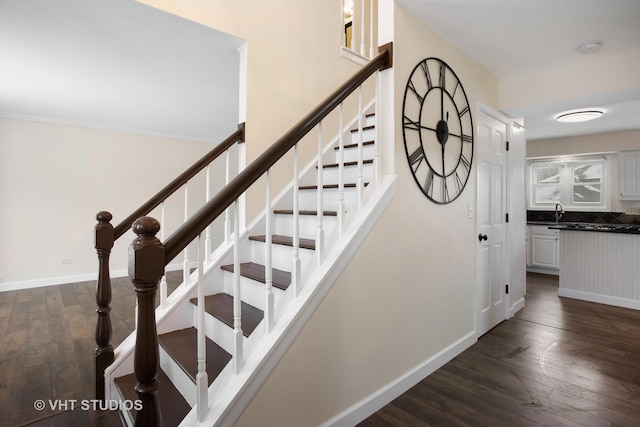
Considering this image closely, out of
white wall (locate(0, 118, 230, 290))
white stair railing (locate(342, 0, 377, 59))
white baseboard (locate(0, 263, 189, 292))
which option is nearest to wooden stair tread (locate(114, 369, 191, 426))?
white stair railing (locate(342, 0, 377, 59))

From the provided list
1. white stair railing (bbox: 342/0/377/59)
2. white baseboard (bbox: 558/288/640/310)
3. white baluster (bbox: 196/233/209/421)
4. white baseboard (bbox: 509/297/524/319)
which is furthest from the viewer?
white baseboard (bbox: 558/288/640/310)

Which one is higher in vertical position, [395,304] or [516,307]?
[395,304]

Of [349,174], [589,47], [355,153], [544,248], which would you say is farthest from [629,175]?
[349,174]


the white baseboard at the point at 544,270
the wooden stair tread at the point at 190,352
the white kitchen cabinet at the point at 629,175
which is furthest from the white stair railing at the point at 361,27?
the white baseboard at the point at 544,270

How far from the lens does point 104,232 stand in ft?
6.26

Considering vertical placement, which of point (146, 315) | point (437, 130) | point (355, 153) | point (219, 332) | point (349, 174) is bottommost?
point (219, 332)

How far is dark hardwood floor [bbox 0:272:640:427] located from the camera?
74.5 inches

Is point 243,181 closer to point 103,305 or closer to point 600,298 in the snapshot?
point 103,305

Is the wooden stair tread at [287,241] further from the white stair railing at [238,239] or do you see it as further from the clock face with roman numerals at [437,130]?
the clock face with roman numerals at [437,130]

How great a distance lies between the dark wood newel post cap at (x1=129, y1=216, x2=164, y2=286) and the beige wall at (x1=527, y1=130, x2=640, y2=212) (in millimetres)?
7324

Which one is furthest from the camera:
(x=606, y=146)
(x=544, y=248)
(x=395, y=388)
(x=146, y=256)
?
(x=544, y=248)

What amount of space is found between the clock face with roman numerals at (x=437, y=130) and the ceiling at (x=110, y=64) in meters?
1.53

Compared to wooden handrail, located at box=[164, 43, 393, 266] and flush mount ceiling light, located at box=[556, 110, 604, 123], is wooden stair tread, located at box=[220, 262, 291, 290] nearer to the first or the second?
wooden handrail, located at box=[164, 43, 393, 266]

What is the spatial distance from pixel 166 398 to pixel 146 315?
0.94m
